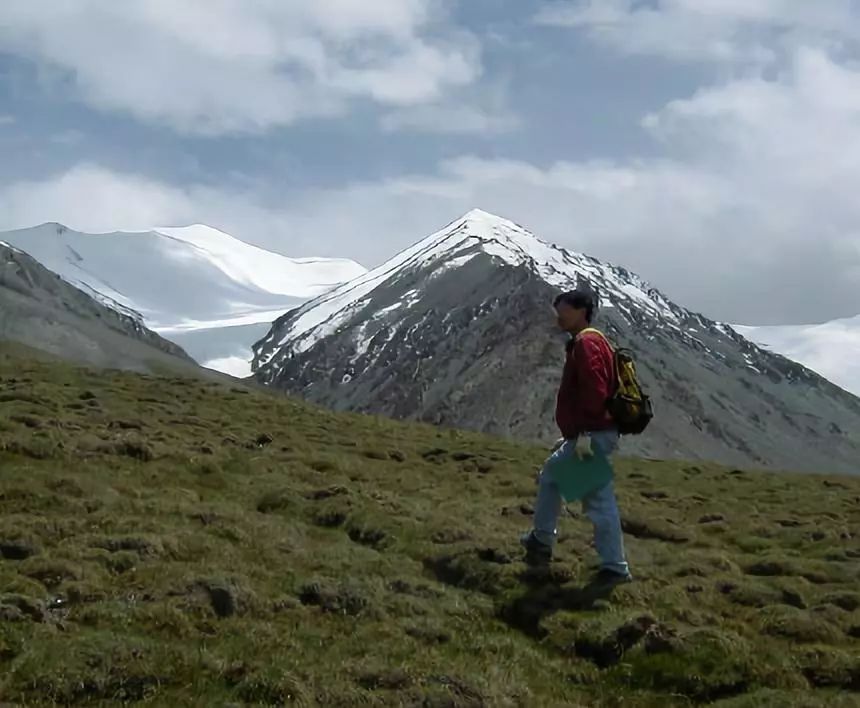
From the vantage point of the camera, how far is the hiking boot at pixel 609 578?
1398 cm

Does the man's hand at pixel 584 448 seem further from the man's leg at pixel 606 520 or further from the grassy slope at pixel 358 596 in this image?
the grassy slope at pixel 358 596

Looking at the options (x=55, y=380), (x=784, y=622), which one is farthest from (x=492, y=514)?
A: (x=55, y=380)

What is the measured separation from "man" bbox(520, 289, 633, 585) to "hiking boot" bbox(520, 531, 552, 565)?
0.91 metres

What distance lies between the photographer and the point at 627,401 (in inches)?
551

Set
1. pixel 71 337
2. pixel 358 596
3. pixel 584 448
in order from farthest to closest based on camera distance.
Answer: pixel 71 337, pixel 584 448, pixel 358 596

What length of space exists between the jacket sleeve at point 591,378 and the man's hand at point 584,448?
255 mm

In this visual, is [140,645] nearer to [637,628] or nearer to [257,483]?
[637,628]

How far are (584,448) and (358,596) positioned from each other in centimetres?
353

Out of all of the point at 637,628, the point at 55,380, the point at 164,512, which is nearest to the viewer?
the point at 637,628

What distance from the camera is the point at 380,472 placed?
26.4 m

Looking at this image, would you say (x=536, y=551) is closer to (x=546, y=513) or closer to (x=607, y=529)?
(x=546, y=513)

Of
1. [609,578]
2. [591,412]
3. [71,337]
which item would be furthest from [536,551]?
[71,337]

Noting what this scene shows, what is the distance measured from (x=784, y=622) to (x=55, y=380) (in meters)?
34.9

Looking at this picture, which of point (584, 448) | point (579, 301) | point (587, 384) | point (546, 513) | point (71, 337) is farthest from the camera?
point (71, 337)
